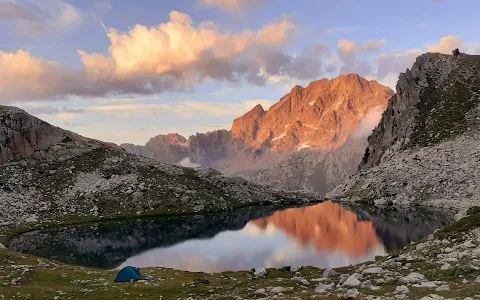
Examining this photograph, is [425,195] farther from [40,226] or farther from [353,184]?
[40,226]

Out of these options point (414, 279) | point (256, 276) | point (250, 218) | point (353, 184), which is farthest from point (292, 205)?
point (414, 279)

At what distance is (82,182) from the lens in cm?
14650

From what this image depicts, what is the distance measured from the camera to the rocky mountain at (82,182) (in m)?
130

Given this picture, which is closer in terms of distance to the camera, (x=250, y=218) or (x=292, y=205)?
(x=250, y=218)

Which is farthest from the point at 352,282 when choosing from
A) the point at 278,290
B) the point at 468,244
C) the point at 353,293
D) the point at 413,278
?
the point at 468,244

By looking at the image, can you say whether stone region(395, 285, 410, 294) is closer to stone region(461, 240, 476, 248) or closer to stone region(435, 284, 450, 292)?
stone region(435, 284, 450, 292)

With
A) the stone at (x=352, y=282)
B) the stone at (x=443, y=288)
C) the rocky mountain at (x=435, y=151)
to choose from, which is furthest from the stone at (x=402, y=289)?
the rocky mountain at (x=435, y=151)

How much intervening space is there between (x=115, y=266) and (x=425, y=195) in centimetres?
10700

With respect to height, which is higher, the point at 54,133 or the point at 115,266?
the point at 54,133

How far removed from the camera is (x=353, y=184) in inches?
7431

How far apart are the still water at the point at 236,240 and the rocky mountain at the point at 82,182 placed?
16.0 metres

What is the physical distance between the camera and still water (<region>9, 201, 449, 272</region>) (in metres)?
68.9

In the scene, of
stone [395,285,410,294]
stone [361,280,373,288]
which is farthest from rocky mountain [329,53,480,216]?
stone [395,285,410,294]

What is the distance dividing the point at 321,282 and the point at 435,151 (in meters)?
130
